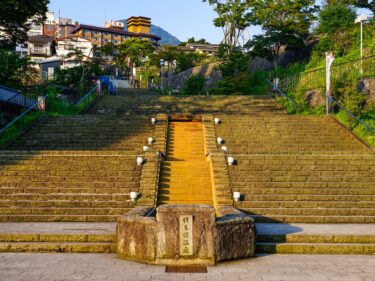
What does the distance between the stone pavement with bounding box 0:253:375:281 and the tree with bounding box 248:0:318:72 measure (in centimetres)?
3031

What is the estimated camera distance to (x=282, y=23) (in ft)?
118

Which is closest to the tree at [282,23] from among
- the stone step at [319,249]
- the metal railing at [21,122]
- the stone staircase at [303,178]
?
the stone staircase at [303,178]

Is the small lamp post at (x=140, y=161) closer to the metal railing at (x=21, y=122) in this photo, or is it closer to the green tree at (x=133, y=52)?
Answer: the metal railing at (x=21, y=122)

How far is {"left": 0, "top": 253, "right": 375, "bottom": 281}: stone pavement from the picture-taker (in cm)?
680

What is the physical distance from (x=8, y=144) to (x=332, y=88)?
1488cm

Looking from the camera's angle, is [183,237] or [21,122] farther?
[21,122]

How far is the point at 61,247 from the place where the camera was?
8.55 metres

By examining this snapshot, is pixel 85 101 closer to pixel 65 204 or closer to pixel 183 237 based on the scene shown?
pixel 65 204

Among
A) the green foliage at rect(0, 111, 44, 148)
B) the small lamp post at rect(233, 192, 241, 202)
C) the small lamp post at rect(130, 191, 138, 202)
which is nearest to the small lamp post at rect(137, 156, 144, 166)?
the small lamp post at rect(130, 191, 138, 202)

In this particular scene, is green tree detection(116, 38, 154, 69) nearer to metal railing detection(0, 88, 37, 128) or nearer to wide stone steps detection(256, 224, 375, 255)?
metal railing detection(0, 88, 37, 128)

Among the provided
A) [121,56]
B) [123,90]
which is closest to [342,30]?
[123,90]

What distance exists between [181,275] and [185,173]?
6.61 meters

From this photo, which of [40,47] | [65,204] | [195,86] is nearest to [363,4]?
[195,86]

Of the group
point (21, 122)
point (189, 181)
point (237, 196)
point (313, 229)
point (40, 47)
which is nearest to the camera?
point (313, 229)
